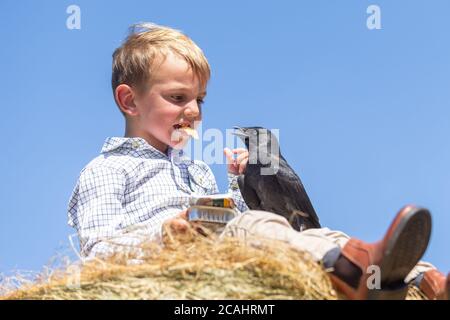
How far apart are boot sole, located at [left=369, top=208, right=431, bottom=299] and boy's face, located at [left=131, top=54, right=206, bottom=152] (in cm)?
211

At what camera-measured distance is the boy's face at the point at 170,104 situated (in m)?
4.54

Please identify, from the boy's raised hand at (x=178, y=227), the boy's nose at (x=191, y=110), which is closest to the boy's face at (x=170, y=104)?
the boy's nose at (x=191, y=110)

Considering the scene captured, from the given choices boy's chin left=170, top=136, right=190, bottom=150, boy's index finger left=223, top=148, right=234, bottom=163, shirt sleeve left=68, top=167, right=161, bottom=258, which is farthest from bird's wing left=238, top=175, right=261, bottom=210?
shirt sleeve left=68, top=167, right=161, bottom=258

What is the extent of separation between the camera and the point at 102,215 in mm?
3957

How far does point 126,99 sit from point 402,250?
2.64m

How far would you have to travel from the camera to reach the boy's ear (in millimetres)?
4793

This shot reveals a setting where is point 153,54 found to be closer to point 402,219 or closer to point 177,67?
point 177,67

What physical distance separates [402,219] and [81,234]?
1958mm

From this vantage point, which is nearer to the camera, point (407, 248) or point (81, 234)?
point (407, 248)

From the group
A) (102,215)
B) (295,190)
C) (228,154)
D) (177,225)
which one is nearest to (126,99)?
(228,154)

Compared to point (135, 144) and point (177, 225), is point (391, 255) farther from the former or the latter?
point (135, 144)
